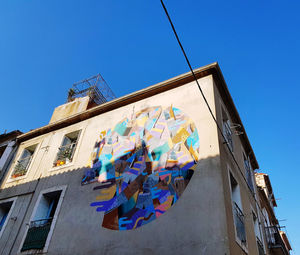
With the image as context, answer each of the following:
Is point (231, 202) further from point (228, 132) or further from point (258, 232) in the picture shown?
point (258, 232)

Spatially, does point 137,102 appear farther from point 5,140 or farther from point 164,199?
point 5,140

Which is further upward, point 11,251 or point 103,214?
point 103,214

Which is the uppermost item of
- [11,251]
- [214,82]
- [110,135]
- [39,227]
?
[214,82]

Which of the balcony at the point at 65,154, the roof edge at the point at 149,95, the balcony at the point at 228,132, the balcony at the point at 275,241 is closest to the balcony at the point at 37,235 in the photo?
the balcony at the point at 65,154

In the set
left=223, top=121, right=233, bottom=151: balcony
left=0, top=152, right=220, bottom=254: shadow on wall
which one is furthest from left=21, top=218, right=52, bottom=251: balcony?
left=223, top=121, right=233, bottom=151: balcony

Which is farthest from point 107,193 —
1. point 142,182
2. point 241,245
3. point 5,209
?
point 5,209

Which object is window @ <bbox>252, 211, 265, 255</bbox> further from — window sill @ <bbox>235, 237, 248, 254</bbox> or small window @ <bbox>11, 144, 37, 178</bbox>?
small window @ <bbox>11, 144, 37, 178</bbox>

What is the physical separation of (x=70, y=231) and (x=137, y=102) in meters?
5.05

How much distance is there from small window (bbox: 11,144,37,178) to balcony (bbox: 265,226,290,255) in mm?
10762

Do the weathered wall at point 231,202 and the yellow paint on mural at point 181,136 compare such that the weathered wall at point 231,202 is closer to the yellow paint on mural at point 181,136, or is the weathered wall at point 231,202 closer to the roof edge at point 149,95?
the roof edge at point 149,95

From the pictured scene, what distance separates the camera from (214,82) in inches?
363

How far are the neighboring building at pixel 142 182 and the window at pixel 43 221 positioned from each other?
1.3 inches

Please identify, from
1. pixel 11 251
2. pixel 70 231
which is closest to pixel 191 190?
pixel 70 231

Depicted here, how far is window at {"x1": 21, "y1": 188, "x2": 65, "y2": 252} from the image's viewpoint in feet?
27.1
